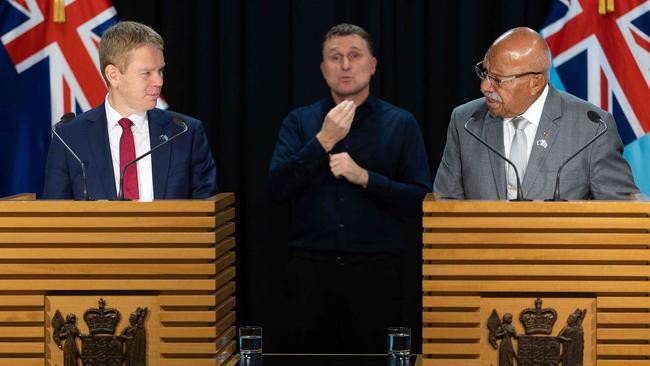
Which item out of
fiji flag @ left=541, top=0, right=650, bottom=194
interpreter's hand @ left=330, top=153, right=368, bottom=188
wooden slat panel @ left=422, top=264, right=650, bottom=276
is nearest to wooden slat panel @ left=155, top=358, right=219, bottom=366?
wooden slat panel @ left=422, top=264, right=650, bottom=276

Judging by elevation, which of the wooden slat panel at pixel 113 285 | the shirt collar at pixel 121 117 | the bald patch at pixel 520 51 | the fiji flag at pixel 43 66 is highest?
the fiji flag at pixel 43 66

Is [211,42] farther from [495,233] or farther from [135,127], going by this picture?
[495,233]

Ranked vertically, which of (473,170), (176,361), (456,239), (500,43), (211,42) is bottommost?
(176,361)

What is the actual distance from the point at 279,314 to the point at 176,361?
2.85 meters

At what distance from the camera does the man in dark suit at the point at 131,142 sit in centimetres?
380

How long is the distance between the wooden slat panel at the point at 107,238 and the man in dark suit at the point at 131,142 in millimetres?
776

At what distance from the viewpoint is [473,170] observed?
368 centimetres

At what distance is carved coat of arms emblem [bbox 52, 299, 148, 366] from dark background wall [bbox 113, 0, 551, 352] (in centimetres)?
281

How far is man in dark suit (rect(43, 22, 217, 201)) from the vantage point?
3.80m

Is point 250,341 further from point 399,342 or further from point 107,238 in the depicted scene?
point 107,238

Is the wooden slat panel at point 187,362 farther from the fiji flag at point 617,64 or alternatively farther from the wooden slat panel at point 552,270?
the fiji flag at point 617,64

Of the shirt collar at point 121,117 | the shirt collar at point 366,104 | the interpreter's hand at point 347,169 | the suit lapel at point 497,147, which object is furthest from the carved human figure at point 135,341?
the shirt collar at point 366,104

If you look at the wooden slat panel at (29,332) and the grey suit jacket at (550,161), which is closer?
the wooden slat panel at (29,332)

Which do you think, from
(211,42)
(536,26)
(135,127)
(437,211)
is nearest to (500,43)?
(437,211)
